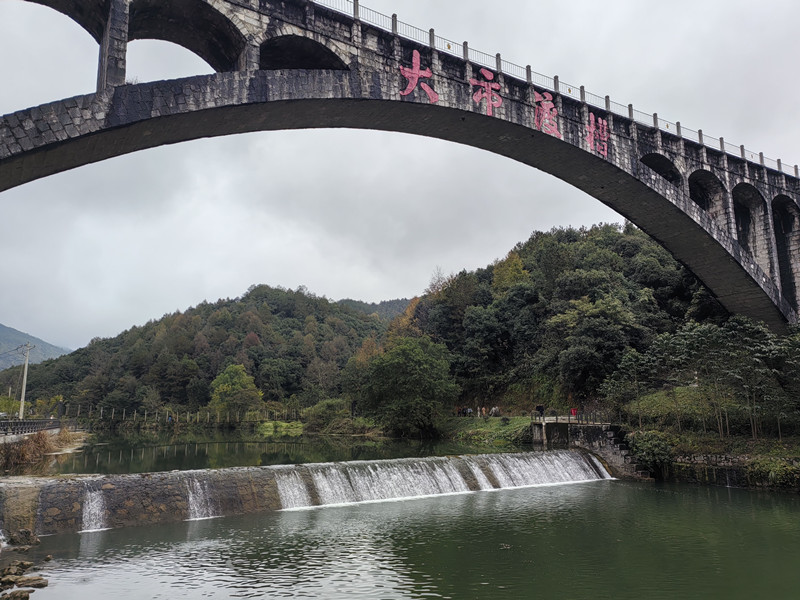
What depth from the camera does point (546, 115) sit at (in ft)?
52.5

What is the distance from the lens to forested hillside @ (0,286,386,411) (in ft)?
205

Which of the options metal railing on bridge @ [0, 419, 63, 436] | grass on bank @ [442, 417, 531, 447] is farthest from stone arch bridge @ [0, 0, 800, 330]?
metal railing on bridge @ [0, 419, 63, 436]

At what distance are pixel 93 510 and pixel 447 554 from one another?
6358 mm

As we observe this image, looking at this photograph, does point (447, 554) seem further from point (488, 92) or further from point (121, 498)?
point (488, 92)

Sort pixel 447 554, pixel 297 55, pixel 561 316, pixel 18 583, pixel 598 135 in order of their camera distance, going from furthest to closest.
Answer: pixel 561 316, pixel 598 135, pixel 297 55, pixel 447 554, pixel 18 583

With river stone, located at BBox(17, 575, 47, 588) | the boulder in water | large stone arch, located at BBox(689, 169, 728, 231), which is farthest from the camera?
large stone arch, located at BBox(689, 169, 728, 231)

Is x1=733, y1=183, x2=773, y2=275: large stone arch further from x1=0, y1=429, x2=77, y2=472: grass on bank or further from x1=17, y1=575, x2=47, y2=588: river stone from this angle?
x1=0, y1=429, x2=77, y2=472: grass on bank

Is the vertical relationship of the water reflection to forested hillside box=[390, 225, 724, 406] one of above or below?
below

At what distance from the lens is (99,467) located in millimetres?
19938

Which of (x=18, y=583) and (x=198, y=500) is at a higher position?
(x=198, y=500)

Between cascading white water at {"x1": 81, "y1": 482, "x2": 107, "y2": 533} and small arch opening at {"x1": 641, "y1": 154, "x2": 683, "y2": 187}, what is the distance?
58.4 ft

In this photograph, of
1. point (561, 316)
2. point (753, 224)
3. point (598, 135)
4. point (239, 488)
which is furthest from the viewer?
point (561, 316)

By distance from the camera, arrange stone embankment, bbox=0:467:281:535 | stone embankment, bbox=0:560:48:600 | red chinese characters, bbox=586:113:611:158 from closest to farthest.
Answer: stone embankment, bbox=0:560:48:600, stone embankment, bbox=0:467:281:535, red chinese characters, bbox=586:113:611:158

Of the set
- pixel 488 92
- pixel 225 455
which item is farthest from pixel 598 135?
pixel 225 455
